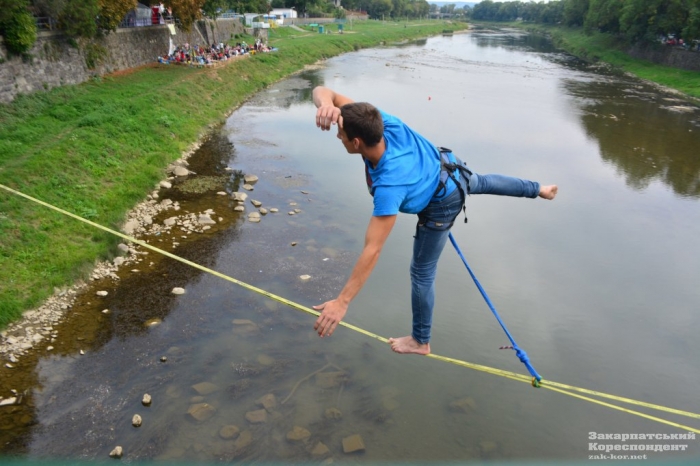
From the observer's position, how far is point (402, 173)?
3.70 metres

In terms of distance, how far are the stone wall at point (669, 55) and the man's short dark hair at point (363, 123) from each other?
4028 centimetres

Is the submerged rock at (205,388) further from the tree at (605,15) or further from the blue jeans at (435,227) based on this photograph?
the tree at (605,15)

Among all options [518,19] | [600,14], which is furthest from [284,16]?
[518,19]

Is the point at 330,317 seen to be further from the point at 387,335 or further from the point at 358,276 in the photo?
the point at 387,335

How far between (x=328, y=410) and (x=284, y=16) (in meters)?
69.8

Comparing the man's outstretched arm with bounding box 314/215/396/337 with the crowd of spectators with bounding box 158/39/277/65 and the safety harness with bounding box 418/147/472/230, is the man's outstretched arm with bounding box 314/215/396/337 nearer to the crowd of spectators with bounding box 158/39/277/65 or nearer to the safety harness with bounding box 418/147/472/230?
the safety harness with bounding box 418/147/472/230

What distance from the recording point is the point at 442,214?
4.22 meters

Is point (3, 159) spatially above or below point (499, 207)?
above

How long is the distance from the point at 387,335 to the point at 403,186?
4.04m

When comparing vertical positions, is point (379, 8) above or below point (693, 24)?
above

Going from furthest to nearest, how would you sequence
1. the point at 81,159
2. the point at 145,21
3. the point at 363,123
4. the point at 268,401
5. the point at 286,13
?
the point at 286,13
the point at 145,21
the point at 81,159
the point at 268,401
the point at 363,123

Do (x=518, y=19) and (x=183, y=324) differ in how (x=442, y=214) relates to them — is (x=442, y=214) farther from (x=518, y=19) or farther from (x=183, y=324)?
(x=518, y=19)

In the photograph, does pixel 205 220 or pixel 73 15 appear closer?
pixel 205 220

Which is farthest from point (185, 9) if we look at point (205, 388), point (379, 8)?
point (379, 8)
